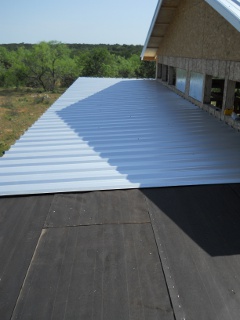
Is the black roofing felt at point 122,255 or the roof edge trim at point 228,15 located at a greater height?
the roof edge trim at point 228,15

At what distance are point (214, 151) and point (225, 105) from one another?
2.85 meters

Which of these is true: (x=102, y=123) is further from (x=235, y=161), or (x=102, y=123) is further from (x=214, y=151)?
(x=235, y=161)

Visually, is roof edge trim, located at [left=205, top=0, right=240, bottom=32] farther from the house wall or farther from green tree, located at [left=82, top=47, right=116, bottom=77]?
green tree, located at [left=82, top=47, right=116, bottom=77]

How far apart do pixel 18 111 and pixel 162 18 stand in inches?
1028

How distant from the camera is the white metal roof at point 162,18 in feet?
20.4

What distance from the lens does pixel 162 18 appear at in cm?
1392

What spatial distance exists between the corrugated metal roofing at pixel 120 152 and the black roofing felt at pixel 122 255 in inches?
12.8

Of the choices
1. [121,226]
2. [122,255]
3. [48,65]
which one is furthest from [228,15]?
[48,65]

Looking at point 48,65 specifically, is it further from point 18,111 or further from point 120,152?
point 120,152

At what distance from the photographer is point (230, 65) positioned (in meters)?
7.91

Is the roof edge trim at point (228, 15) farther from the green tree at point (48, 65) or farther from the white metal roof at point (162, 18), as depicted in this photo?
the green tree at point (48, 65)

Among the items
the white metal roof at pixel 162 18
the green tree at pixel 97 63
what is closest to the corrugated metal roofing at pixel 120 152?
the white metal roof at pixel 162 18

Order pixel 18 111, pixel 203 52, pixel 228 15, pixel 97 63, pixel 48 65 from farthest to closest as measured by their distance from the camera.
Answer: pixel 48 65 < pixel 97 63 < pixel 18 111 < pixel 203 52 < pixel 228 15

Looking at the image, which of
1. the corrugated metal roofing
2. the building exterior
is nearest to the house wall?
the building exterior
